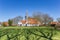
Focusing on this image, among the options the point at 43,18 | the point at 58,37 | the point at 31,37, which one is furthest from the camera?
the point at 43,18

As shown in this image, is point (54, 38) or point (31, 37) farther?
point (31, 37)

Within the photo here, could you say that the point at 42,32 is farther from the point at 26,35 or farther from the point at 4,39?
the point at 4,39

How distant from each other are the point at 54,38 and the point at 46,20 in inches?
1072

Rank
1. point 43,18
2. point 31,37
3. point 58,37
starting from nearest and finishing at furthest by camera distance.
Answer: point 58,37 < point 31,37 < point 43,18

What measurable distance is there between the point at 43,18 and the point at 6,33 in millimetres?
26359

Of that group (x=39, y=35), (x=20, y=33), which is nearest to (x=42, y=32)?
(x=39, y=35)

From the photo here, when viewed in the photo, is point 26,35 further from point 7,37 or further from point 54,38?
point 54,38

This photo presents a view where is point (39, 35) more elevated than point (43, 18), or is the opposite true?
point (43, 18)

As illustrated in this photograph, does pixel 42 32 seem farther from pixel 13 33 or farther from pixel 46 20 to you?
pixel 46 20

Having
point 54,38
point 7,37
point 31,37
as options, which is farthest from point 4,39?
point 54,38

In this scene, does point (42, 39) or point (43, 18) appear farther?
point (43, 18)

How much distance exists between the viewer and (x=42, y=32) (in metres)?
2.39

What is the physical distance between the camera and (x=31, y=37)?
95.8 inches

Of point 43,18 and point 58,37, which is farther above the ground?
point 43,18
